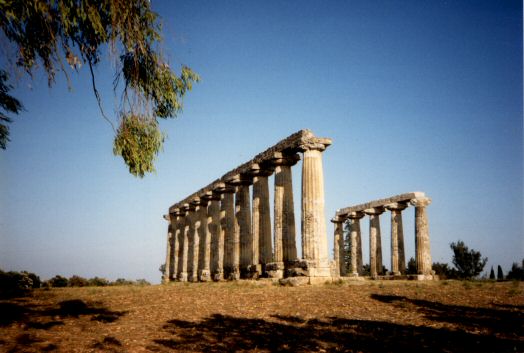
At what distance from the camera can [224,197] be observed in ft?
88.1

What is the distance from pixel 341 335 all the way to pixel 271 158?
1296cm

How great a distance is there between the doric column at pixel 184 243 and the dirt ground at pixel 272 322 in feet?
67.2

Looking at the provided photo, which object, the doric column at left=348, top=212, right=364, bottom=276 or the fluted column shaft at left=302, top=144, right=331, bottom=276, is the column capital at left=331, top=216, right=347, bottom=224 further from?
the fluted column shaft at left=302, top=144, right=331, bottom=276

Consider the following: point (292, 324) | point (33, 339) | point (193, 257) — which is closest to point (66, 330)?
point (33, 339)

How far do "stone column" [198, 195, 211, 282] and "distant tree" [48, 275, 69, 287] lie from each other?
10908 millimetres

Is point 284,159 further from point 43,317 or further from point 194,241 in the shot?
point 194,241

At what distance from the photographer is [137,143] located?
1066cm

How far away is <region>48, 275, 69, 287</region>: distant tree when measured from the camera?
3041 cm

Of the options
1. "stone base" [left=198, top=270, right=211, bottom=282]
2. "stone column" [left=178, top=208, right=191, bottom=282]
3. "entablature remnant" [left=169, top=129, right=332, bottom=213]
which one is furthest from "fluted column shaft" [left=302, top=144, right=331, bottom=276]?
"stone column" [left=178, top=208, right=191, bottom=282]

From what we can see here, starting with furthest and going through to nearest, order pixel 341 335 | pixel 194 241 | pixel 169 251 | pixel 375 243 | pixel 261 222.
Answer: pixel 169 251 → pixel 375 243 → pixel 194 241 → pixel 261 222 → pixel 341 335

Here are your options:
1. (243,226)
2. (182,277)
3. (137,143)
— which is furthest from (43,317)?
(182,277)

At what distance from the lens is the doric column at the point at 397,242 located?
3106cm

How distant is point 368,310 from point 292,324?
2717 millimetres

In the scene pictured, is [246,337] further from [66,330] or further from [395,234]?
[395,234]
